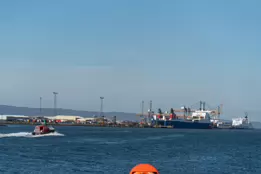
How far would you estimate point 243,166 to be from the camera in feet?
146

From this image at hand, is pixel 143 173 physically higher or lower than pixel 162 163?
higher

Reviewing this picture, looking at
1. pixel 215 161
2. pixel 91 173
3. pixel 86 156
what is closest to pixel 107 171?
pixel 91 173

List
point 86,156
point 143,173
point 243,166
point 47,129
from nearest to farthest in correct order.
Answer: point 143,173
point 243,166
point 86,156
point 47,129

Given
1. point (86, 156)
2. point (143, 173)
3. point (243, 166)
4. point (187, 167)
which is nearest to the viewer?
point (143, 173)

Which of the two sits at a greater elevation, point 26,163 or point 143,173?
point 143,173

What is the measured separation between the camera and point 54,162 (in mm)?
41812

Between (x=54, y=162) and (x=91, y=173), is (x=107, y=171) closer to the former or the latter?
(x=91, y=173)

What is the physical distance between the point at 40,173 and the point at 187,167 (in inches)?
523

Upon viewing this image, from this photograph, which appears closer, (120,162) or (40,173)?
(40,173)

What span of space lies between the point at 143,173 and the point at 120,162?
35207mm

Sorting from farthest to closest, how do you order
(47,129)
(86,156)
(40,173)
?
1. (47,129)
2. (86,156)
3. (40,173)

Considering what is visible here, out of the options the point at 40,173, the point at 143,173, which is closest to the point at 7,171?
the point at 40,173

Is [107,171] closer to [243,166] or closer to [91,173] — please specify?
[91,173]


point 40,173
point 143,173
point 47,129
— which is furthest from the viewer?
point 47,129
